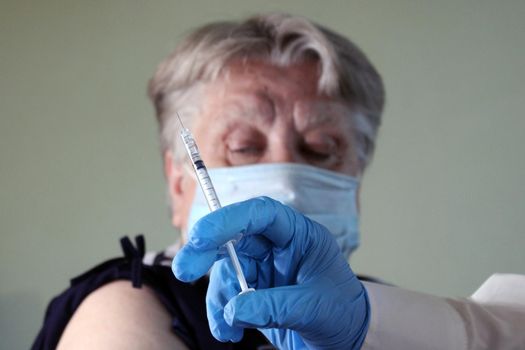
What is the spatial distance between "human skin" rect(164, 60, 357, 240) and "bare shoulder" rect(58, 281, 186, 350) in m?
0.31

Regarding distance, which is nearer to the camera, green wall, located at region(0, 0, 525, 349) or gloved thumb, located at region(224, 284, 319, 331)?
gloved thumb, located at region(224, 284, 319, 331)

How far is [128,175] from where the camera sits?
6.54 ft

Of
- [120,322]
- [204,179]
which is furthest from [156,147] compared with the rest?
[204,179]

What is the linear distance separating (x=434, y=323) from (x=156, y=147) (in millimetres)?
1396

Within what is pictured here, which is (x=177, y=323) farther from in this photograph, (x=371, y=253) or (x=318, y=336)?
(x=371, y=253)

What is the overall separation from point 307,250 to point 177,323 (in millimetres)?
400

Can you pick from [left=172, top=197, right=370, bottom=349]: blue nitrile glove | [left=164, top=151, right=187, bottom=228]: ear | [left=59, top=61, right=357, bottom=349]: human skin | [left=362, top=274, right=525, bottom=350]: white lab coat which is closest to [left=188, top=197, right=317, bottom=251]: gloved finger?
[left=172, top=197, right=370, bottom=349]: blue nitrile glove

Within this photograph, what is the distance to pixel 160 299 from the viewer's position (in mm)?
1058

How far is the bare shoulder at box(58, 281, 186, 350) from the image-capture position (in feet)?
2.99

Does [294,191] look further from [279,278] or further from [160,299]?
[279,278]

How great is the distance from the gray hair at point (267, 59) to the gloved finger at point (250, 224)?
2.30 feet

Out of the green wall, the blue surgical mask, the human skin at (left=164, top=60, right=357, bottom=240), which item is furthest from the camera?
the green wall

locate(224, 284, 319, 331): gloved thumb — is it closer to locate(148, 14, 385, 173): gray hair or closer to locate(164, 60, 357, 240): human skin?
locate(164, 60, 357, 240): human skin

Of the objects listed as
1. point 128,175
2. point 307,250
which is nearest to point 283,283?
point 307,250
